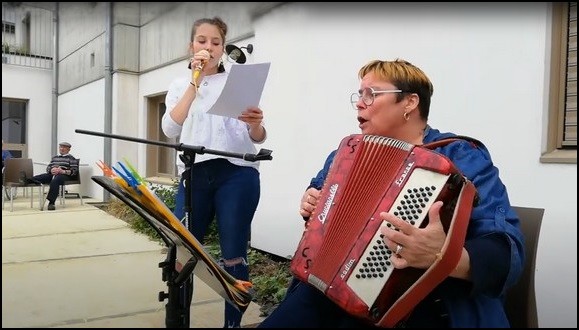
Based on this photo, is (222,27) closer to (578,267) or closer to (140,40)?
(578,267)

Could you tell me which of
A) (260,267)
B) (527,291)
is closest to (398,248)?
(527,291)

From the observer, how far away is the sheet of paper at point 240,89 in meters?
1.45

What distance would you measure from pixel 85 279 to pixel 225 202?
5.80 ft

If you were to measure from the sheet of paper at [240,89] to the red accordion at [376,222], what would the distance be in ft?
1.35

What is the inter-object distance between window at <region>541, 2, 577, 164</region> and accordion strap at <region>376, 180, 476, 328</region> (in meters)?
0.99

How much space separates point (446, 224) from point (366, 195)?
222 mm

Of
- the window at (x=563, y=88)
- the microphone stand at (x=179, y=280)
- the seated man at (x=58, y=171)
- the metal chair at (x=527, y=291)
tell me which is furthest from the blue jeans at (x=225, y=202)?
the seated man at (x=58, y=171)

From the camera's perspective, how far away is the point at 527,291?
1307 millimetres

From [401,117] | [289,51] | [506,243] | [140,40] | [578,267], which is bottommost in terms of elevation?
[578,267]

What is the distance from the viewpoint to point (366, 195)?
1.22 m

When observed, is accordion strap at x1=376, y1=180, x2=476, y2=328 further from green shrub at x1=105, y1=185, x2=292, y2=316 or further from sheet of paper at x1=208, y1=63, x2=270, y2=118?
green shrub at x1=105, y1=185, x2=292, y2=316

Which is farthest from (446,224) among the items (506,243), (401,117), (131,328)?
(131,328)

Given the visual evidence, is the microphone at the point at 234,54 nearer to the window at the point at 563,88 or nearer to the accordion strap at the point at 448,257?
the accordion strap at the point at 448,257

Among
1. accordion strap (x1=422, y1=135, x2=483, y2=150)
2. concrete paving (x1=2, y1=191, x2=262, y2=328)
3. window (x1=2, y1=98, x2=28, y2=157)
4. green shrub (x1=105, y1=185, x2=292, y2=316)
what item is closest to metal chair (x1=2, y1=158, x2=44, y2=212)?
window (x1=2, y1=98, x2=28, y2=157)
